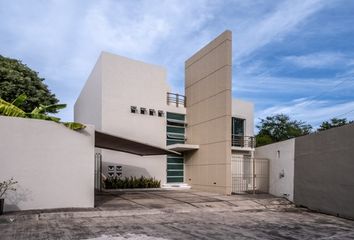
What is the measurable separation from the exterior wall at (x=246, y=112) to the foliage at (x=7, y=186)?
15.9 m

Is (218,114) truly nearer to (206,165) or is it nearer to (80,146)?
(206,165)

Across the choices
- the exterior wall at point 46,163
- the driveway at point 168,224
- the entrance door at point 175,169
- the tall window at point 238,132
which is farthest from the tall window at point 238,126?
the exterior wall at point 46,163

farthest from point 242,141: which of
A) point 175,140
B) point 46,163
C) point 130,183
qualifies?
point 46,163

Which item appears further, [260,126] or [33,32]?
[260,126]

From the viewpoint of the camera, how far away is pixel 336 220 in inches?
435

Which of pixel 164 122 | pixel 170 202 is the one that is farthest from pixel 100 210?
pixel 164 122

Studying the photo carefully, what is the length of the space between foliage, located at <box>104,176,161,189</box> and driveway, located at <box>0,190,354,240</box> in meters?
5.96

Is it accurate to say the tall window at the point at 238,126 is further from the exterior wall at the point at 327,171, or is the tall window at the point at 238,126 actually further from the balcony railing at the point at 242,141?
the exterior wall at the point at 327,171

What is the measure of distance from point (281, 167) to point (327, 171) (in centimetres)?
376

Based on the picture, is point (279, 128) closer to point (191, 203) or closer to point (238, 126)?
point (238, 126)

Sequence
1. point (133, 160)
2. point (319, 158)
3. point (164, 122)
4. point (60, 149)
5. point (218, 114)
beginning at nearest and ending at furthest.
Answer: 1. point (60, 149)
2. point (319, 158)
3. point (218, 114)
4. point (133, 160)
5. point (164, 122)

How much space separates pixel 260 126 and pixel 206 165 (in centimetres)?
1825

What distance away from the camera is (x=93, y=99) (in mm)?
20594

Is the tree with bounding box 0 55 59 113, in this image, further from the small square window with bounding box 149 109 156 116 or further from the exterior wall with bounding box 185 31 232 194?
the exterior wall with bounding box 185 31 232 194
